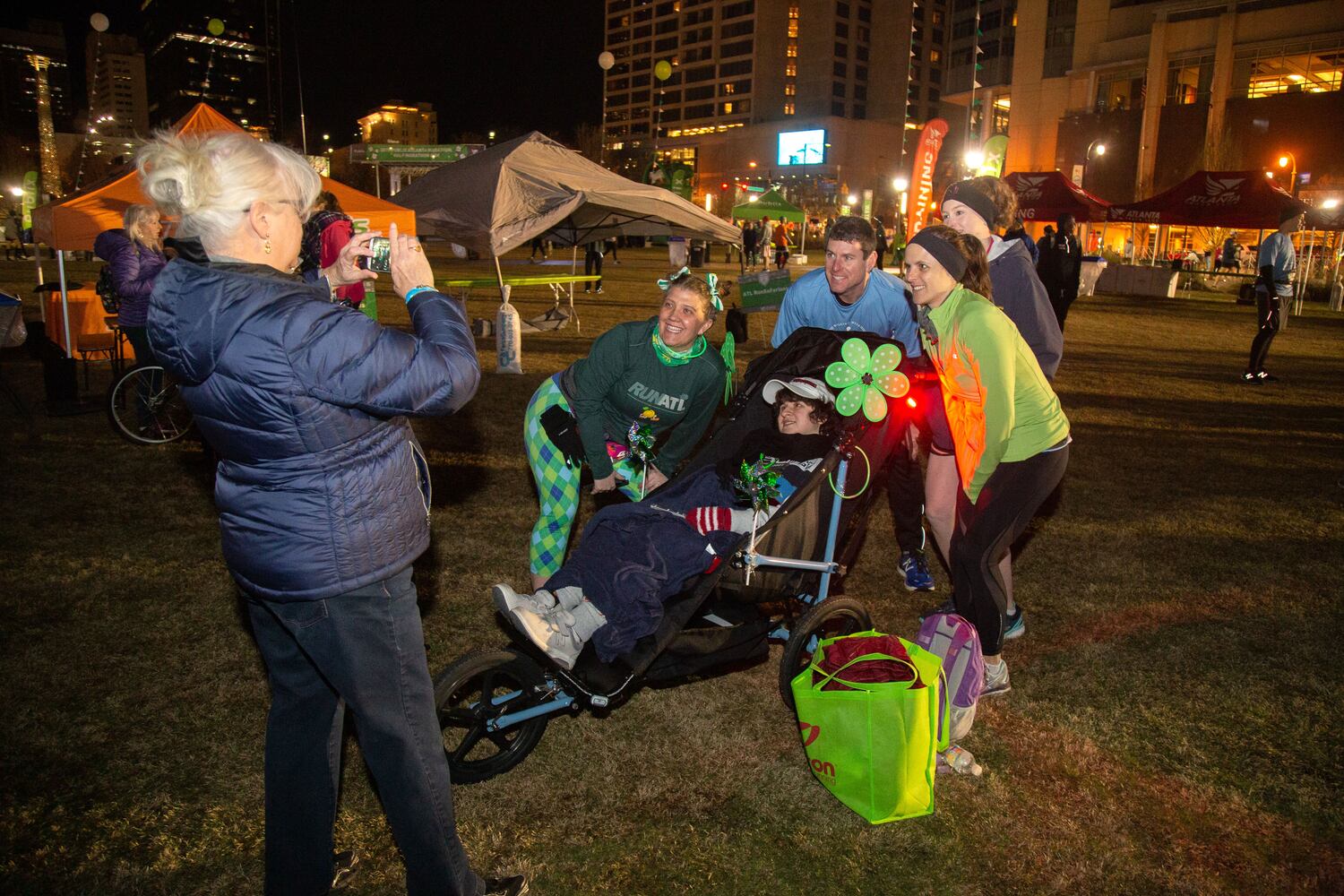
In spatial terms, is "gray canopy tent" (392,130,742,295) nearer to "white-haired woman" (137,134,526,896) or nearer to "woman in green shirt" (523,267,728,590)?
"woman in green shirt" (523,267,728,590)

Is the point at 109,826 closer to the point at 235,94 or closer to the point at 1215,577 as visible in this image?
the point at 1215,577

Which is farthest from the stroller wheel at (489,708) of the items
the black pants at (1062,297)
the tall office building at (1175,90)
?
the tall office building at (1175,90)

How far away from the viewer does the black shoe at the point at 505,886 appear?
234cm

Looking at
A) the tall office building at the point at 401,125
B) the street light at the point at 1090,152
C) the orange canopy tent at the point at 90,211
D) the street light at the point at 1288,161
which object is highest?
the tall office building at the point at 401,125

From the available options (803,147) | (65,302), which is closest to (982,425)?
(65,302)

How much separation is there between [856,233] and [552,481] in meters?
1.91

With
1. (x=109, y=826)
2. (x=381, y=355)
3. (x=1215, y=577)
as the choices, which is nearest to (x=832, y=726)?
(x=381, y=355)

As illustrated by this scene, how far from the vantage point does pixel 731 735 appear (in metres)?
3.30

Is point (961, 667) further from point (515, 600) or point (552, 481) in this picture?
point (552, 481)

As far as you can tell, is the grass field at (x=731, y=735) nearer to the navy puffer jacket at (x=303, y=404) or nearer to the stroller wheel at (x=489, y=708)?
the stroller wheel at (x=489, y=708)

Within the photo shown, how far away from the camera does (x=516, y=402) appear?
882 cm

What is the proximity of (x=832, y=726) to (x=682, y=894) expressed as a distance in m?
0.73

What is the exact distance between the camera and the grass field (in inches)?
102

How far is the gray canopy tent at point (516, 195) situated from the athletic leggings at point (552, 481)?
700 cm
